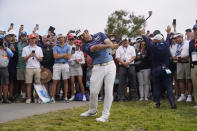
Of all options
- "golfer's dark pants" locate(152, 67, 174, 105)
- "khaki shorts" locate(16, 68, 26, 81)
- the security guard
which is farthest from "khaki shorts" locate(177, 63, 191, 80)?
"khaki shorts" locate(16, 68, 26, 81)

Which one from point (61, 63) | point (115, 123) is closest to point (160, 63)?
point (115, 123)

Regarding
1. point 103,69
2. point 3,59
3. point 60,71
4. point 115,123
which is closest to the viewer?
point 115,123

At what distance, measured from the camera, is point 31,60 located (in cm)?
1036

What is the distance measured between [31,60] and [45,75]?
87 centimetres

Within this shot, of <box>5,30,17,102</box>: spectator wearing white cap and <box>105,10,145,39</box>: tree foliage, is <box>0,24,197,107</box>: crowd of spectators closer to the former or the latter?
<box>5,30,17,102</box>: spectator wearing white cap

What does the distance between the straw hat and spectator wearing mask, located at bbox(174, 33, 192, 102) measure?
5.09 meters

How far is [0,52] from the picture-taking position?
32.7 ft

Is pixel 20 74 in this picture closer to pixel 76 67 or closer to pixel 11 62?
pixel 11 62

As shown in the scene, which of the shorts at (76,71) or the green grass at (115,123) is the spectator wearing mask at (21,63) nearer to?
the shorts at (76,71)

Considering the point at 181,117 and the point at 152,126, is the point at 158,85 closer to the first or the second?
the point at 181,117

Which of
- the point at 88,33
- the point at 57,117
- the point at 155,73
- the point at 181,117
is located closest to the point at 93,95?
the point at 57,117

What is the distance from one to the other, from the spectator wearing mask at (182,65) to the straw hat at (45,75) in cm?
509

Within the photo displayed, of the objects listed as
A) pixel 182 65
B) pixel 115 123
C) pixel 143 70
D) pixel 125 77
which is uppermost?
pixel 182 65

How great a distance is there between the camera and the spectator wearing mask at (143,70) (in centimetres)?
1101
